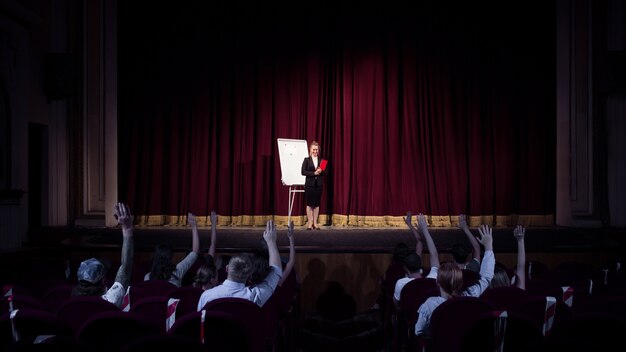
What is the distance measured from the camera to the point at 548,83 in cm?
1041

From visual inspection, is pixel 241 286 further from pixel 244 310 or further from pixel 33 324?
pixel 33 324

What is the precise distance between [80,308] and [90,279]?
30 centimetres

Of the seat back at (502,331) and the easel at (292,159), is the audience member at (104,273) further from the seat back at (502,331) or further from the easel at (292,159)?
the easel at (292,159)

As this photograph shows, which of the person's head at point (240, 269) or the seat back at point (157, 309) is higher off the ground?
the person's head at point (240, 269)

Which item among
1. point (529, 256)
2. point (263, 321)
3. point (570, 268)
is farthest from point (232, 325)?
point (529, 256)

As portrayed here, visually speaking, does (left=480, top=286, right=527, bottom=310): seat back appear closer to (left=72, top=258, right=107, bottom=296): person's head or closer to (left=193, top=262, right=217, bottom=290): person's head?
(left=193, top=262, right=217, bottom=290): person's head

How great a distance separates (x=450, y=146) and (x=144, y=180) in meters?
5.63

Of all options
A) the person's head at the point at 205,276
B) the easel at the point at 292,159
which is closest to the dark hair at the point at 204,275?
the person's head at the point at 205,276

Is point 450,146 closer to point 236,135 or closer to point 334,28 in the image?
point 334,28

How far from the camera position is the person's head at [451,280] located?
3170mm

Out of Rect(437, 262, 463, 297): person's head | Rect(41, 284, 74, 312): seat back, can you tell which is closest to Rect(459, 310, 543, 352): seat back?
Rect(437, 262, 463, 297): person's head

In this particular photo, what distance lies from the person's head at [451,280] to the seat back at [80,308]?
1.71 metres

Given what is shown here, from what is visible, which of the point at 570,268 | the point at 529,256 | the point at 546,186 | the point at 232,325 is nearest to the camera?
the point at 232,325

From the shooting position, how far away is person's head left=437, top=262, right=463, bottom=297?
3.17 metres
